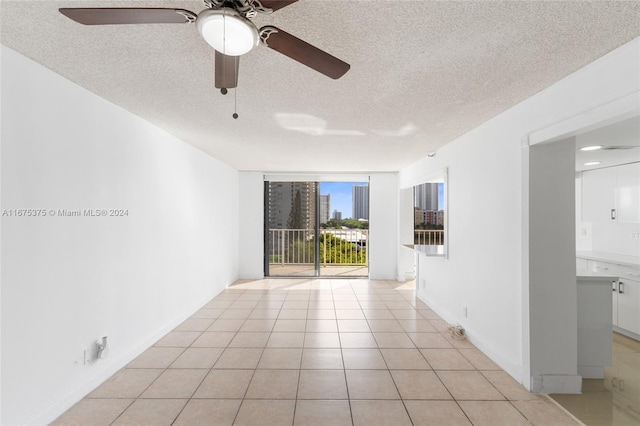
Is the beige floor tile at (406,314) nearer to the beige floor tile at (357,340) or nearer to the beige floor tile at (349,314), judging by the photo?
the beige floor tile at (349,314)

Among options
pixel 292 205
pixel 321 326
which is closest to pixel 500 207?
pixel 321 326

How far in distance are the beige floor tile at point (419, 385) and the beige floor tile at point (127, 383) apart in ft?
6.67

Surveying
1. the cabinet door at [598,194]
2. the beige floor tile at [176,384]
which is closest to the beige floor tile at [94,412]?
the beige floor tile at [176,384]

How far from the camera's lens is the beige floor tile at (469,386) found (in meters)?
2.21

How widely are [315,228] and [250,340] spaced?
10.9 feet

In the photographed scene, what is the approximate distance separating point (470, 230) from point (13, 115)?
3785 mm

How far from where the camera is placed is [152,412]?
202 centimetres

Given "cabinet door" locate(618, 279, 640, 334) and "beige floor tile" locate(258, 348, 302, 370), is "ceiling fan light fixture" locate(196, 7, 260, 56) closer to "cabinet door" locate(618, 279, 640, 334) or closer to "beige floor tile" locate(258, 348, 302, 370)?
"beige floor tile" locate(258, 348, 302, 370)

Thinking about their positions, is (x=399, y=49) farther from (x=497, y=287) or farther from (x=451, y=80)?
(x=497, y=287)

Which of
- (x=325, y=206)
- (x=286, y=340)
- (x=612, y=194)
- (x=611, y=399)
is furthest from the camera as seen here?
(x=325, y=206)

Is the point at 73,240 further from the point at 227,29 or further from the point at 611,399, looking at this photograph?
A: the point at 611,399

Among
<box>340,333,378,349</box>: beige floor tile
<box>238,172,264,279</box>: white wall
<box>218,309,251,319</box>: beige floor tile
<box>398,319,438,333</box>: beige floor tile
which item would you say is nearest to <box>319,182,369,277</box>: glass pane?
<box>238,172,264,279</box>: white wall

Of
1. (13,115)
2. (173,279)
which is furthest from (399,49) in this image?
(173,279)

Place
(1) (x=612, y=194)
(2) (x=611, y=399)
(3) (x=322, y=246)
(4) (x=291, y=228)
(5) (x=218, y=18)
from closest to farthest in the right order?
(5) (x=218, y=18), (2) (x=611, y=399), (1) (x=612, y=194), (4) (x=291, y=228), (3) (x=322, y=246)
